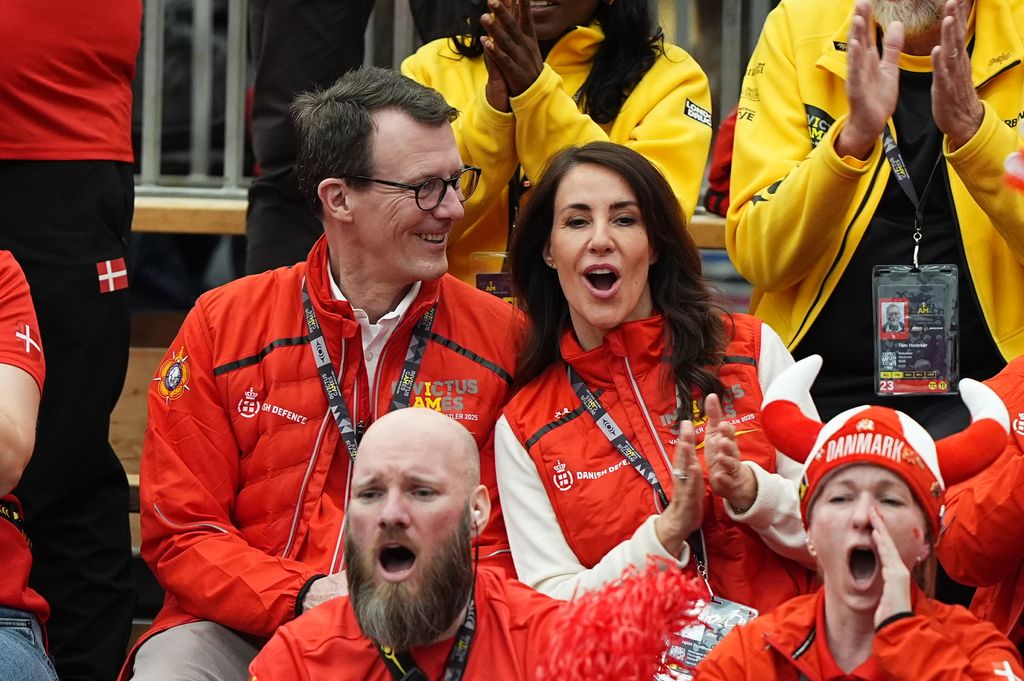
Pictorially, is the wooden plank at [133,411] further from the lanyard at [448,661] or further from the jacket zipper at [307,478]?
the lanyard at [448,661]

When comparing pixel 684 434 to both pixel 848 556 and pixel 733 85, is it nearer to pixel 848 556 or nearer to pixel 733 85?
pixel 848 556

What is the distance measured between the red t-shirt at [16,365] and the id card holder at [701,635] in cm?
142

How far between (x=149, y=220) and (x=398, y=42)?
1187 millimetres

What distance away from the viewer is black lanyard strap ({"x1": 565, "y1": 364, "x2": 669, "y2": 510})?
383 centimetres

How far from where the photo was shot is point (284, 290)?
423 centimetres

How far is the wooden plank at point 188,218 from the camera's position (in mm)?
6172

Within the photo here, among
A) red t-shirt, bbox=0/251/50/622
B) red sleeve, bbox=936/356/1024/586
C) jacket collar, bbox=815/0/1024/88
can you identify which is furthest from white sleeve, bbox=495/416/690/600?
jacket collar, bbox=815/0/1024/88

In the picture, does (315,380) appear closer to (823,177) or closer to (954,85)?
(823,177)

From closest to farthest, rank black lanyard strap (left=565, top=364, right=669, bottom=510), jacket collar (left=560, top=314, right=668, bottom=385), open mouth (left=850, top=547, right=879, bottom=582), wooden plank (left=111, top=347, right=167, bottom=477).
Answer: open mouth (left=850, top=547, right=879, bottom=582)
black lanyard strap (left=565, top=364, right=669, bottom=510)
jacket collar (left=560, top=314, right=668, bottom=385)
wooden plank (left=111, top=347, right=167, bottom=477)

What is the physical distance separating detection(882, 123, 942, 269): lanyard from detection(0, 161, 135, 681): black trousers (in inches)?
82.5

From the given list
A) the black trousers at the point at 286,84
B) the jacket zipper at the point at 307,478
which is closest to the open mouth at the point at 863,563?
the jacket zipper at the point at 307,478

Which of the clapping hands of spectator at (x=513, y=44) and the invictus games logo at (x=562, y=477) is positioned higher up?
the clapping hands of spectator at (x=513, y=44)

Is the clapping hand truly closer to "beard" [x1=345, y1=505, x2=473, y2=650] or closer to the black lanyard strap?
the black lanyard strap

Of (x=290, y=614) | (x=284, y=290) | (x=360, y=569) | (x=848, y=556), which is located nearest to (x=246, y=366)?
(x=284, y=290)
